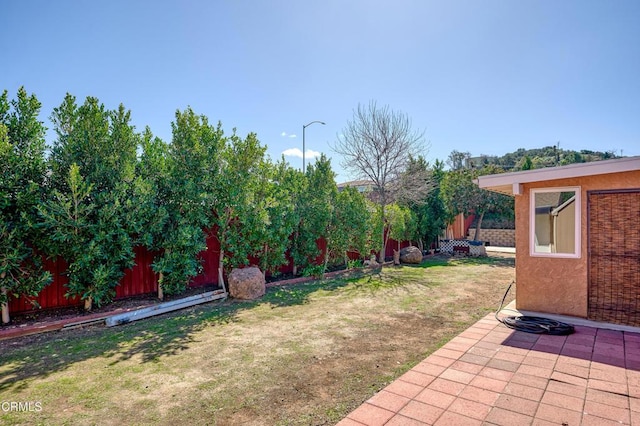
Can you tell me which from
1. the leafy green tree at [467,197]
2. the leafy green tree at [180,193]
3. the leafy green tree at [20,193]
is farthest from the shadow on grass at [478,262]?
the leafy green tree at [20,193]

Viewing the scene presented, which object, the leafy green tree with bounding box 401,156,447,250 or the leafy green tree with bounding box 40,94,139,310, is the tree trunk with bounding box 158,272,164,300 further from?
the leafy green tree with bounding box 401,156,447,250

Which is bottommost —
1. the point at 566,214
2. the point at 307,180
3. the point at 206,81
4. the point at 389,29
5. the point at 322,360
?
the point at 322,360

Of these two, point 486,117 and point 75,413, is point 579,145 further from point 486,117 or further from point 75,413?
point 75,413

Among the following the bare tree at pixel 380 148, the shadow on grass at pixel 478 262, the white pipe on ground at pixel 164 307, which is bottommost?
the shadow on grass at pixel 478 262

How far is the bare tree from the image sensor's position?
14.3 metres

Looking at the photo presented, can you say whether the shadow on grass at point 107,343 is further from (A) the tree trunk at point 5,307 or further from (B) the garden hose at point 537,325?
(B) the garden hose at point 537,325

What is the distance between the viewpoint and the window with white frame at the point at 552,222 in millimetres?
5902

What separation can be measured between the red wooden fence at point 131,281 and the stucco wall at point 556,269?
714cm

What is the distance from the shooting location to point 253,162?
8.84 meters

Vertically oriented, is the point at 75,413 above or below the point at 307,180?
below

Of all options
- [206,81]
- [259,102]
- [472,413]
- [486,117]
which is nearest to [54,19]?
[206,81]

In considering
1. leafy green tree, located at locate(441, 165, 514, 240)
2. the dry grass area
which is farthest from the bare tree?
the dry grass area

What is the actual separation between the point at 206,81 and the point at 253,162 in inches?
132

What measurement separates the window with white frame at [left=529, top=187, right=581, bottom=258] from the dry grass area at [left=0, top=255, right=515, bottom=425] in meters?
1.64
